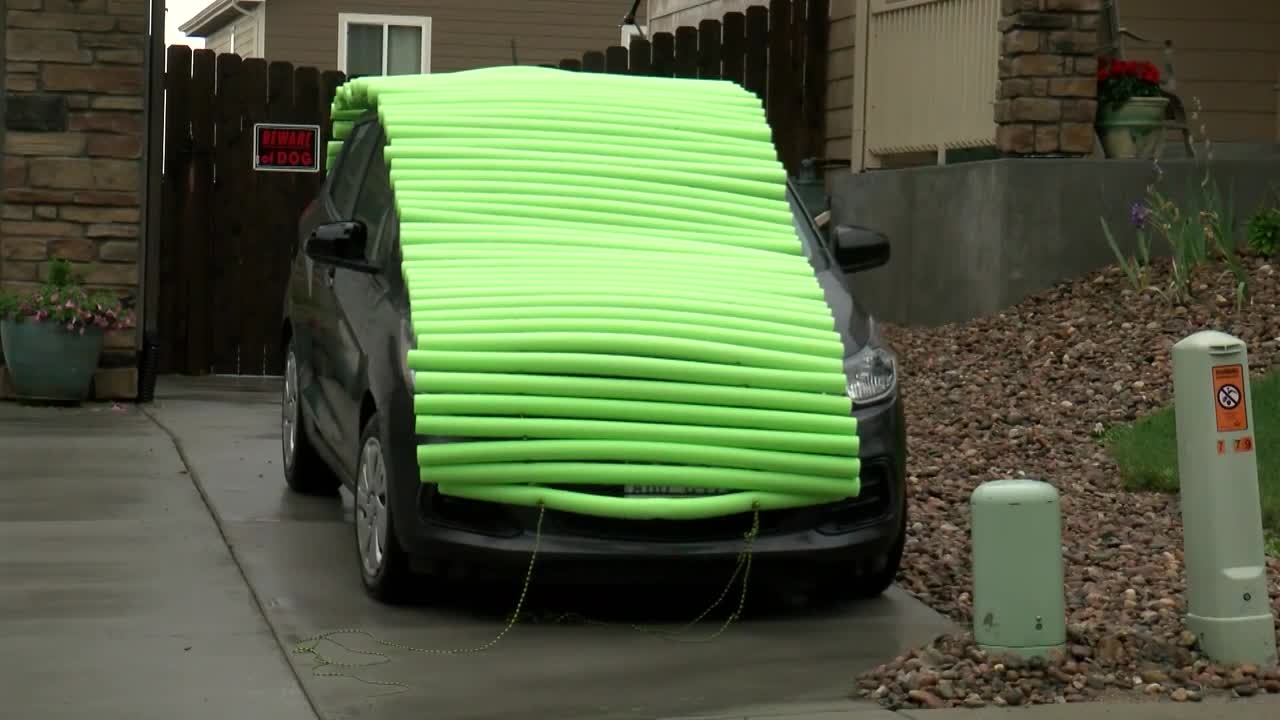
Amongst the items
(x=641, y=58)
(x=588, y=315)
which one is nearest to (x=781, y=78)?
(x=641, y=58)

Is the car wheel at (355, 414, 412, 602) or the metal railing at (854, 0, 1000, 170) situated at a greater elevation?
the metal railing at (854, 0, 1000, 170)

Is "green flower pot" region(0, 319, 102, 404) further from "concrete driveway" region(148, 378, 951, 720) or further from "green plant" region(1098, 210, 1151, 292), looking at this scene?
"green plant" region(1098, 210, 1151, 292)

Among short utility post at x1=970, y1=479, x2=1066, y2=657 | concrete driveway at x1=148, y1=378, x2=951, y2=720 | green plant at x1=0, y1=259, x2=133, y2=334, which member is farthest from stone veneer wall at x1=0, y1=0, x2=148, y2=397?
short utility post at x1=970, y1=479, x2=1066, y2=657

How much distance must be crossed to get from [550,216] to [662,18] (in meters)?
16.0

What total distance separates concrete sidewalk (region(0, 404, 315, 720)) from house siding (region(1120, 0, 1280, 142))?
8.56 meters

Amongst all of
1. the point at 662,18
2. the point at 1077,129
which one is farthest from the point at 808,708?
the point at 662,18

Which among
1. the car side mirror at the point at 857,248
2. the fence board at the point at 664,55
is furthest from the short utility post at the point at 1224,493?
the fence board at the point at 664,55

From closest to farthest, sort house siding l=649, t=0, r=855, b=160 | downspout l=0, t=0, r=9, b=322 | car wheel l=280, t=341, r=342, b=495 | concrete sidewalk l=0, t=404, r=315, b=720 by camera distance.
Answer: concrete sidewalk l=0, t=404, r=315, b=720, car wheel l=280, t=341, r=342, b=495, downspout l=0, t=0, r=9, b=322, house siding l=649, t=0, r=855, b=160

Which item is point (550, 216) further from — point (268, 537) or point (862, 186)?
point (862, 186)

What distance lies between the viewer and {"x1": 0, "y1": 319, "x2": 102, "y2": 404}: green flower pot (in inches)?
482

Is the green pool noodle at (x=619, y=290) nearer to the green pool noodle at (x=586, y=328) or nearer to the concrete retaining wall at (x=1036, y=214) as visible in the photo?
the green pool noodle at (x=586, y=328)

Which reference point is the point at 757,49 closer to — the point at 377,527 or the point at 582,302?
the point at 582,302

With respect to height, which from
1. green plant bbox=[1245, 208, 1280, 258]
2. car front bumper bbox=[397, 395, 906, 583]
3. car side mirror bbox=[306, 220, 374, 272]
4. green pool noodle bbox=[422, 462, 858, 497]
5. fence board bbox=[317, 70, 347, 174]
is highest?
fence board bbox=[317, 70, 347, 174]

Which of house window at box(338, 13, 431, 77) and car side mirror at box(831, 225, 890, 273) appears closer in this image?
car side mirror at box(831, 225, 890, 273)
